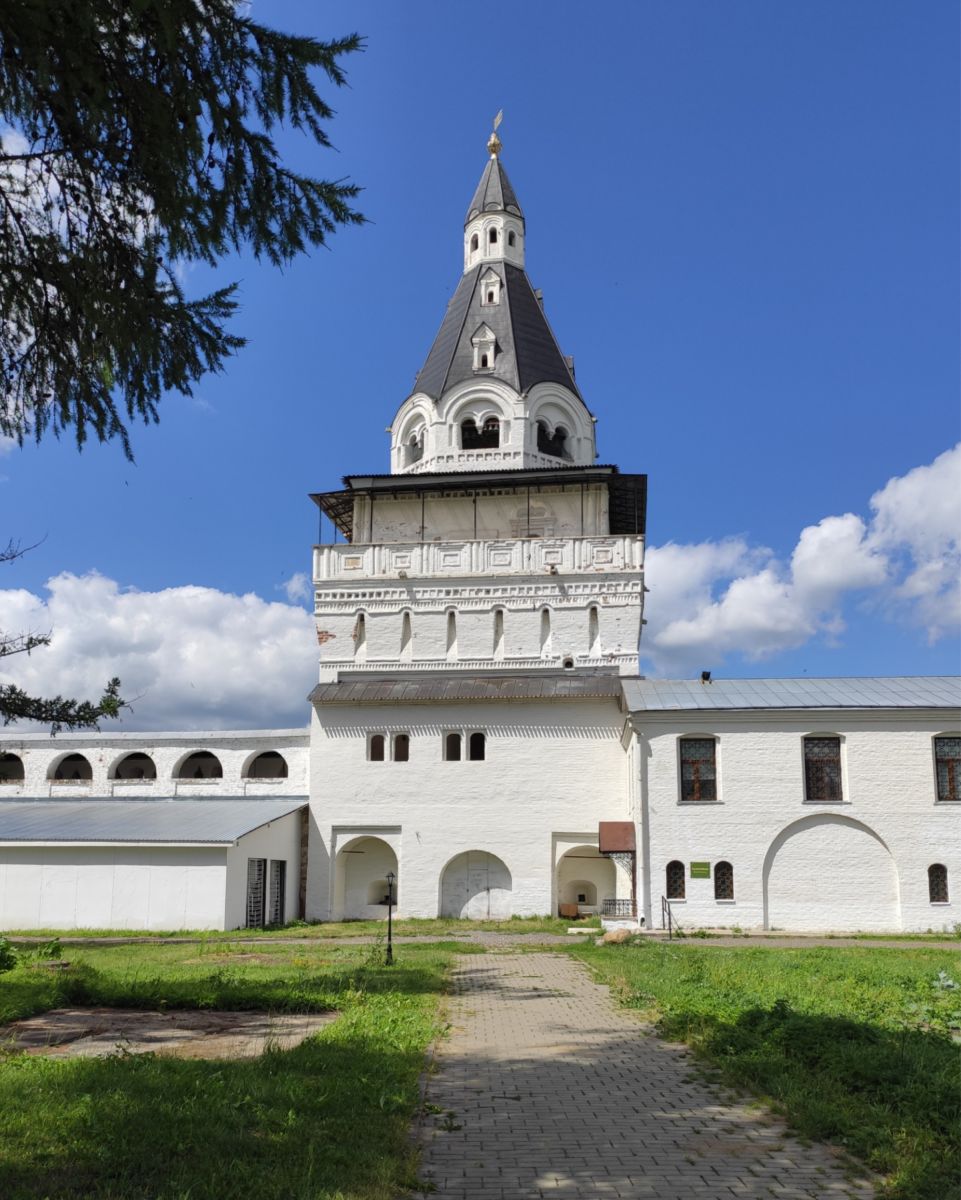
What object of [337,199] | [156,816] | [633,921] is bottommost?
[633,921]

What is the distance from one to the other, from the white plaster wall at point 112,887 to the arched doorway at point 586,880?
9313 millimetres

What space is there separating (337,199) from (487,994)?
1009cm

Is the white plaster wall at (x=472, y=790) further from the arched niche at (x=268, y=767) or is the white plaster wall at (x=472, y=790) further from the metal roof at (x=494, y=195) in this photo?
the metal roof at (x=494, y=195)

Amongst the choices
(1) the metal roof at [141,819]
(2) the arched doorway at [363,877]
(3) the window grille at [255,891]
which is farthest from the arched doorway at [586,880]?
(3) the window grille at [255,891]

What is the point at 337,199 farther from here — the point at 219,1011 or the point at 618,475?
the point at 618,475

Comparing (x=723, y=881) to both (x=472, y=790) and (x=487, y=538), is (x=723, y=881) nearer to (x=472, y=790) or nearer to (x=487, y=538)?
(x=472, y=790)

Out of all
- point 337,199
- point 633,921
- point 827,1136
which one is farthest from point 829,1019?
point 633,921

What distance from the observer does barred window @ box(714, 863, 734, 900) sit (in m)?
23.8

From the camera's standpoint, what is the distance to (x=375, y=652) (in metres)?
30.3

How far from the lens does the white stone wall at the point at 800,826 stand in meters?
23.6

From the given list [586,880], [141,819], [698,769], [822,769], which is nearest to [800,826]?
[822,769]

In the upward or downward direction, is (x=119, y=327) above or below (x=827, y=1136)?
above

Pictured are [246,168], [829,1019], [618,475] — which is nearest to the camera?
[246,168]

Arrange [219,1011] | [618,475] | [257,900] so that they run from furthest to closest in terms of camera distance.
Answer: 1. [618,475]
2. [257,900]
3. [219,1011]
